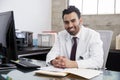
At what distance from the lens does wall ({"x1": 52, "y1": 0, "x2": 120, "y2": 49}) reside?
139 inches

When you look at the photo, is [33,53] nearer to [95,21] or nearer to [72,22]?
[72,22]

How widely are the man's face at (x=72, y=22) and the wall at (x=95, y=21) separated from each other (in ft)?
4.87

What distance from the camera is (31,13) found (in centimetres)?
364

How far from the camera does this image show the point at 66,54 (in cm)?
229

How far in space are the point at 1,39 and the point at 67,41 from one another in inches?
37.5

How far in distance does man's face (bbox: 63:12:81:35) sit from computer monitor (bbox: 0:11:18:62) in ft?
2.87

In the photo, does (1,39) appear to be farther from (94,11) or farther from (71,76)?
(94,11)

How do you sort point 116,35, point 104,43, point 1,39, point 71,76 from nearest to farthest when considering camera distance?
point 71,76, point 1,39, point 104,43, point 116,35

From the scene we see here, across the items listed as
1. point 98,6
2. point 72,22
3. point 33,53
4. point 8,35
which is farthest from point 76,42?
point 98,6

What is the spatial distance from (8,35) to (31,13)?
89.8 inches

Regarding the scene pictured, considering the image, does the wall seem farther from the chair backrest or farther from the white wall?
the chair backrest

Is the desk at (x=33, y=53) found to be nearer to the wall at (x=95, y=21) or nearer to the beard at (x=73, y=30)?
the beard at (x=73, y=30)

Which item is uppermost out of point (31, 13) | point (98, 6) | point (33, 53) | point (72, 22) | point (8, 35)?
point (98, 6)

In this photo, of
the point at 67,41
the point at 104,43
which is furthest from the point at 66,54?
the point at 104,43
